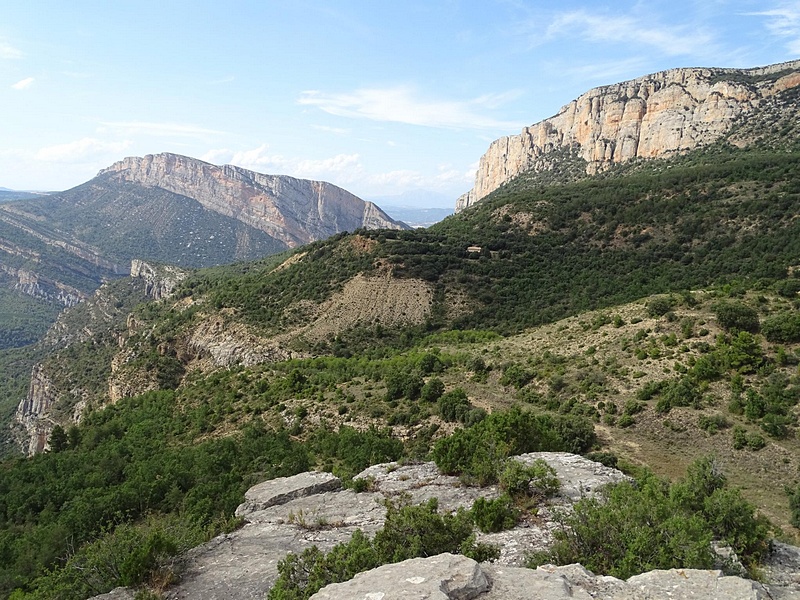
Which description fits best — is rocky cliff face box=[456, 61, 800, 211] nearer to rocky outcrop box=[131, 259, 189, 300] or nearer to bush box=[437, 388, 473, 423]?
rocky outcrop box=[131, 259, 189, 300]

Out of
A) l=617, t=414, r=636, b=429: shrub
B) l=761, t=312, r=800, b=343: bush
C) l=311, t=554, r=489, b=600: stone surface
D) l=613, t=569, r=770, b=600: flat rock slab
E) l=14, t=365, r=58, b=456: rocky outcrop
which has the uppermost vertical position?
l=761, t=312, r=800, b=343: bush

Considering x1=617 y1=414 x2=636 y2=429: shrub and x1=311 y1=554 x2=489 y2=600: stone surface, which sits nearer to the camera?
x1=311 y1=554 x2=489 y2=600: stone surface

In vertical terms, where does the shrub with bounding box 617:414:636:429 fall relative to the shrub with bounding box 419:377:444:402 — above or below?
above

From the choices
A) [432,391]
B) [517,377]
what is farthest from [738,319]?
[432,391]

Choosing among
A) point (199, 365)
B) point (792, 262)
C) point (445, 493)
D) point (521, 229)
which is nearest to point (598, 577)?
point (445, 493)

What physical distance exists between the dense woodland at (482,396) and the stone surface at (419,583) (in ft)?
3.90

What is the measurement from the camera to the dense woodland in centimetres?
1087

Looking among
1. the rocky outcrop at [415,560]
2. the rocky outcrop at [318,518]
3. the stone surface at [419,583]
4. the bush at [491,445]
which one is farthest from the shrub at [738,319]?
the stone surface at [419,583]

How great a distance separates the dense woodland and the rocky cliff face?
49.3 m

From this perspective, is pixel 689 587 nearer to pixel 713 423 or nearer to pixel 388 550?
pixel 388 550

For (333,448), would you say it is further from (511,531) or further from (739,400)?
(739,400)

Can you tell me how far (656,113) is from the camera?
132 m

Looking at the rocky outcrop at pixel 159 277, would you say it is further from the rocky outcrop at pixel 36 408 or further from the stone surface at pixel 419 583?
the stone surface at pixel 419 583

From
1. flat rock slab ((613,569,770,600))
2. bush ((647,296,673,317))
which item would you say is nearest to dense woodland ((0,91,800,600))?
bush ((647,296,673,317))
